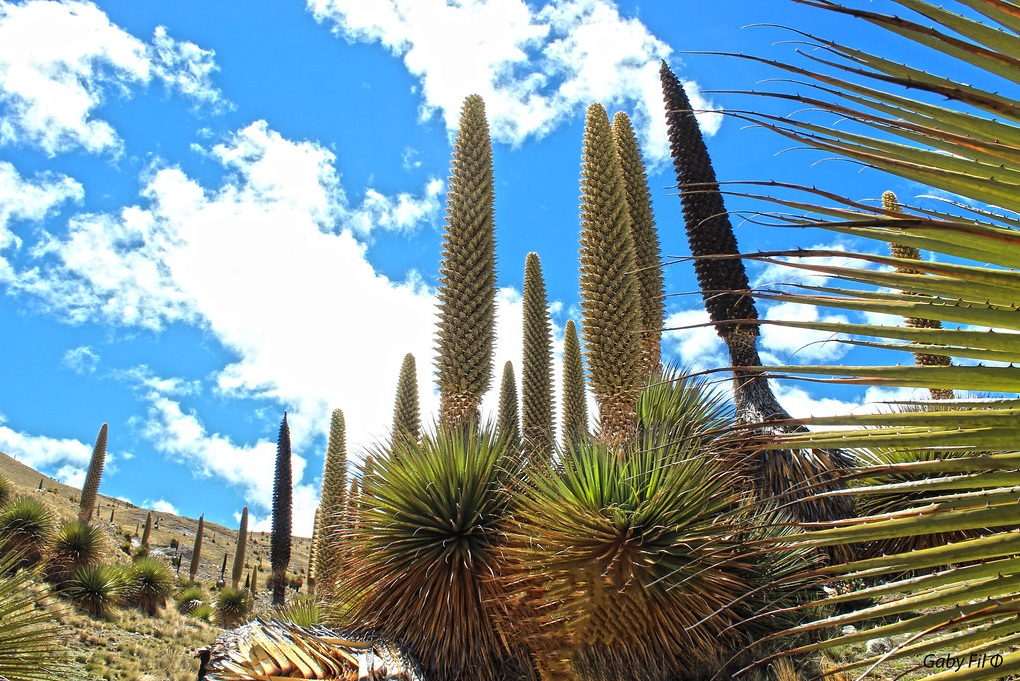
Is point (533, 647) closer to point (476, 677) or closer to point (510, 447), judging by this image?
point (476, 677)

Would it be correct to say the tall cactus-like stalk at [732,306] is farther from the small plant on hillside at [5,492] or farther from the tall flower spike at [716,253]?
the small plant on hillside at [5,492]

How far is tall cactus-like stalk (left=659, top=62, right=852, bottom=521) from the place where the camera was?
827cm

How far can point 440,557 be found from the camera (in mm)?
6359

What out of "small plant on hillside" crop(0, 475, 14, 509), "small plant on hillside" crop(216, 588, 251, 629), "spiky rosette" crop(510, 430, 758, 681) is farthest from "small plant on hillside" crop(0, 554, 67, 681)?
"small plant on hillside" crop(216, 588, 251, 629)

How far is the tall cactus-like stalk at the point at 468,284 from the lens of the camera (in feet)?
25.9

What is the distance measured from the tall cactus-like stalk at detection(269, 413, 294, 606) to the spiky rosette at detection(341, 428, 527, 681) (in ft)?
51.2

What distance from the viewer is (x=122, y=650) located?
1579 centimetres

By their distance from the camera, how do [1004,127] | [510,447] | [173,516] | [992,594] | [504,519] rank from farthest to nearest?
[173,516]
[510,447]
[504,519]
[1004,127]
[992,594]

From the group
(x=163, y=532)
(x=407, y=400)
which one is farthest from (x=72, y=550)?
(x=163, y=532)

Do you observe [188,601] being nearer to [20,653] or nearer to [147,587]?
[147,587]

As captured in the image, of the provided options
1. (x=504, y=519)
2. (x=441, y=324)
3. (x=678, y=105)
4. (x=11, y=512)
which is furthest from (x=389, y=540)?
(x=11, y=512)

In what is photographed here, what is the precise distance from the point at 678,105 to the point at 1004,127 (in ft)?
34.5

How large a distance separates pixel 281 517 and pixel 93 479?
24.4 ft
